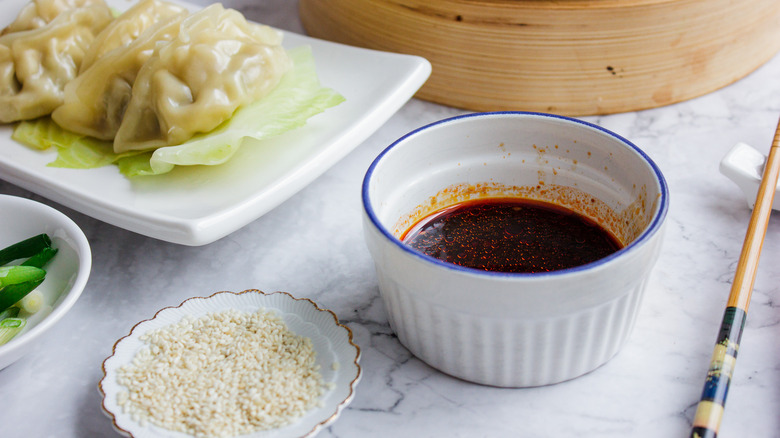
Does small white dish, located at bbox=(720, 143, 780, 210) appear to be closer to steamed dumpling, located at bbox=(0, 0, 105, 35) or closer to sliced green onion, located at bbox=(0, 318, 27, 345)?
sliced green onion, located at bbox=(0, 318, 27, 345)

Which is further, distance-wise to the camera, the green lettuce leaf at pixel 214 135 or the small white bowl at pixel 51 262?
the green lettuce leaf at pixel 214 135

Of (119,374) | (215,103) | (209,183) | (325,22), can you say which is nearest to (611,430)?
(119,374)

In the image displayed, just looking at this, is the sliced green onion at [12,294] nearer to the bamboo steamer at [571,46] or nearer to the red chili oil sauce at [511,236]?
the red chili oil sauce at [511,236]

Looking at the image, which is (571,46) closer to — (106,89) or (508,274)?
(508,274)

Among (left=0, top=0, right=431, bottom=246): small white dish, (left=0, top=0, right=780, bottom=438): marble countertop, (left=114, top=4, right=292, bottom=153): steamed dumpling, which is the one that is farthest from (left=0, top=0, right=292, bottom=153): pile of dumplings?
(left=0, top=0, right=780, bottom=438): marble countertop

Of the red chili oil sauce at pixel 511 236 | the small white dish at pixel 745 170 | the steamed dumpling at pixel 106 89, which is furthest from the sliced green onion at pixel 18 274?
the small white dish at pixel 745 170

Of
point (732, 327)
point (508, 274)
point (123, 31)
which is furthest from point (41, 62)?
point (732, 327)
